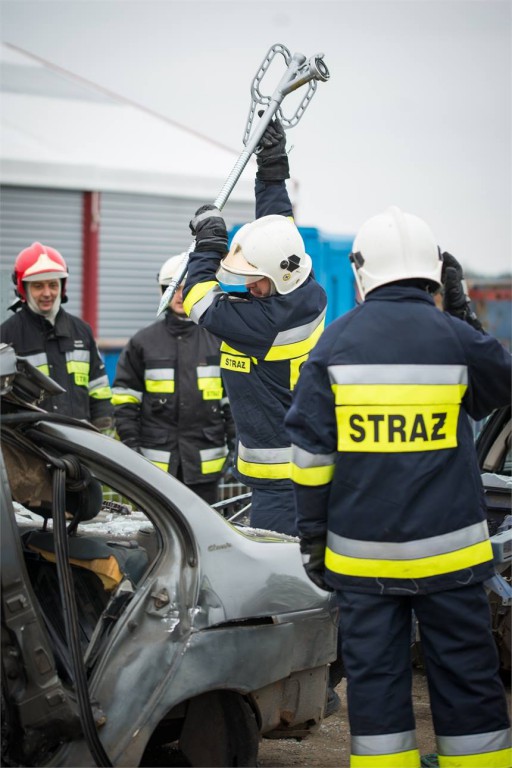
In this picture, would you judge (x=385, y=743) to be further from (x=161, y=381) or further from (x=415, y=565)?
(x=161, y=381)

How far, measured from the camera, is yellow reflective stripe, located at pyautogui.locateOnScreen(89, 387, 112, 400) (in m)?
7.45

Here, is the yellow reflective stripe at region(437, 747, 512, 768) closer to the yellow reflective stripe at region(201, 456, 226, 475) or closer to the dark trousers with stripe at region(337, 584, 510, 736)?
the dark trousers with stripe at region(337, 584, 510, 736)

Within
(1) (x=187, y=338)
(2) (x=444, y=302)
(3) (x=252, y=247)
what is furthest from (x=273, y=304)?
(1) (x=187, y=338)

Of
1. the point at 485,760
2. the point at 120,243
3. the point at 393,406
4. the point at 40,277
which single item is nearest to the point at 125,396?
the point at 40,277

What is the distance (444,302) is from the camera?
14.3ft

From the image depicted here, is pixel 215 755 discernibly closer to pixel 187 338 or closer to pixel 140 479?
pixel 140 479

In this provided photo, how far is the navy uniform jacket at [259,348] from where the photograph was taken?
194 inches

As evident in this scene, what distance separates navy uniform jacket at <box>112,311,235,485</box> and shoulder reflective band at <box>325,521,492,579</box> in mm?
3682

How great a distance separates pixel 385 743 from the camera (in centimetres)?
349

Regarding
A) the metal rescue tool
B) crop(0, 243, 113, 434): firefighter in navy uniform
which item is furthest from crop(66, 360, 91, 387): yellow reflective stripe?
the metal rescue tool

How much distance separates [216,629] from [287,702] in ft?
1.64

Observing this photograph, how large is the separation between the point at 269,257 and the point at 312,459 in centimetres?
159

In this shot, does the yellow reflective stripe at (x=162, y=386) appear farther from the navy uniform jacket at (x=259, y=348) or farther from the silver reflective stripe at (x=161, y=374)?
the navy uniform jacket at (x=259, y=348)

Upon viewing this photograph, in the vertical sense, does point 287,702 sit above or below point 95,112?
below
